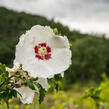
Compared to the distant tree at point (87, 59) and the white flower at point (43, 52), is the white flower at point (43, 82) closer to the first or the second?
the white flower at point (43, 52)

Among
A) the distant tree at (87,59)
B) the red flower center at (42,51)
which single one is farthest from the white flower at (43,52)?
the distant tree at (87,59)

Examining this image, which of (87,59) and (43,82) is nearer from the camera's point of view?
(43,82)

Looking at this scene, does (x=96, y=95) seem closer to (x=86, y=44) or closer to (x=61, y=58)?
(x=61, y=58)

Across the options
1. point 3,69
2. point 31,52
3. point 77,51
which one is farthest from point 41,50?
point 77,51

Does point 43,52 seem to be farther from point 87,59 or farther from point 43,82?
point 87,59

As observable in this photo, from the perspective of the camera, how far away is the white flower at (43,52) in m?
0.85

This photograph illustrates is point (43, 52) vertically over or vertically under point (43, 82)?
over

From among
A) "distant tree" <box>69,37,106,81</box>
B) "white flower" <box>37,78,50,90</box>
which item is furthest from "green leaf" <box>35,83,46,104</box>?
"distant tree" <box>69,37,106,81</box>

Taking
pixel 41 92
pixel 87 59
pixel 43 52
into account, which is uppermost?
pixel 87 59

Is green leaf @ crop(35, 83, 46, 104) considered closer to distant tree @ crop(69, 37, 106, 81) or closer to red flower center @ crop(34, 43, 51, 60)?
red flower center @ crop(34, 43, 51, 60)

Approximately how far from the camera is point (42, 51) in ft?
2.98

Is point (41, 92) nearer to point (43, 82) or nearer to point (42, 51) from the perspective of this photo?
point (43, 82)

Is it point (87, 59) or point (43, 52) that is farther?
point (87, 59)

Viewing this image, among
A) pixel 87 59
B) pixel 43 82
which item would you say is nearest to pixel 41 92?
pixel 43 82
